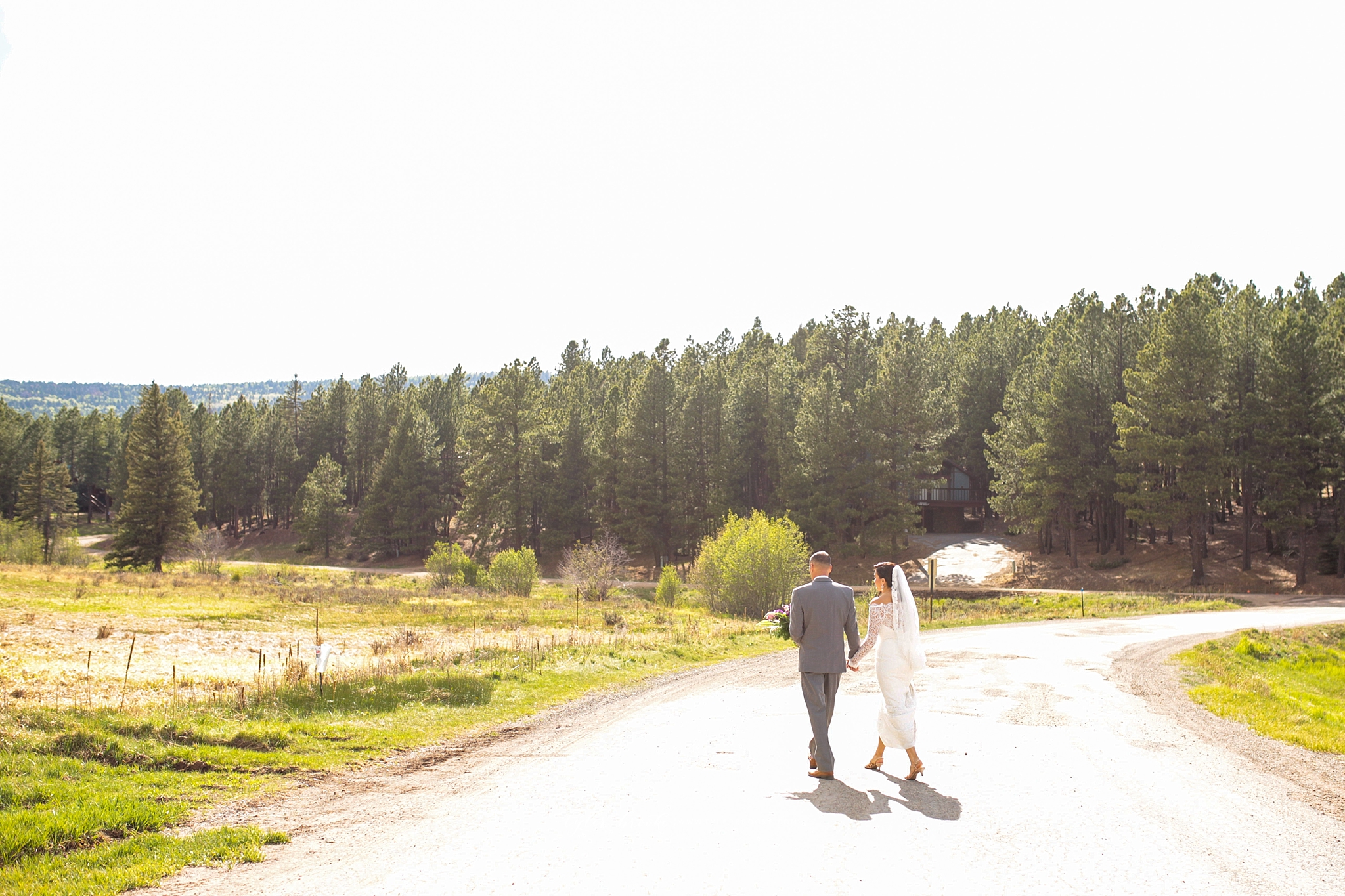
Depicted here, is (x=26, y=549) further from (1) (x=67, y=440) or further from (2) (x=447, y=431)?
(1) (x=67, y=440)

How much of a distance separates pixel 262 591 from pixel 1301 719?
41.9 meters

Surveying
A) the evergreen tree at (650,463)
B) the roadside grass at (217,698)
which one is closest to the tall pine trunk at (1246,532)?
the roadside grass at (217,698)

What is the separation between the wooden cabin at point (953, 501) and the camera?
70.2 meters

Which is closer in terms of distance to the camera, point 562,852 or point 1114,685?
point 562,852

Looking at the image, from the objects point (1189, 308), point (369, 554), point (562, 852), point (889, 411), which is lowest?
point (369, 554)

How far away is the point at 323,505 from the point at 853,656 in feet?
259

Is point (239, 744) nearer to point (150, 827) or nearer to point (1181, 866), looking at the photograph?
point (150, 827)

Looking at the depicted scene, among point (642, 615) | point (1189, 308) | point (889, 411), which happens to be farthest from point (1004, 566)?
point (642, 615)

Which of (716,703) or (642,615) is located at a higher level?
(716,703)

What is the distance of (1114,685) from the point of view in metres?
14.7

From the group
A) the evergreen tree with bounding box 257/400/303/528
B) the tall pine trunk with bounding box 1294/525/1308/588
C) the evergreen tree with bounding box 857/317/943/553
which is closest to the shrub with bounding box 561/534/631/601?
the evergreen tree with bounding box 857/317/943/553

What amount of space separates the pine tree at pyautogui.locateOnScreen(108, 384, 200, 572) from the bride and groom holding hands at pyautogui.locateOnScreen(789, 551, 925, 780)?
192 ft

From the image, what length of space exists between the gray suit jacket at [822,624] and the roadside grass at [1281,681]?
7.27 meters

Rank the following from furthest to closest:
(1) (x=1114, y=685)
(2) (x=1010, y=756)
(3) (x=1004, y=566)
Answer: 1. (3) (x=1004, y=566)
2. (1) (x=1114, y=685)
3. (2) (x=1010, y=756)
